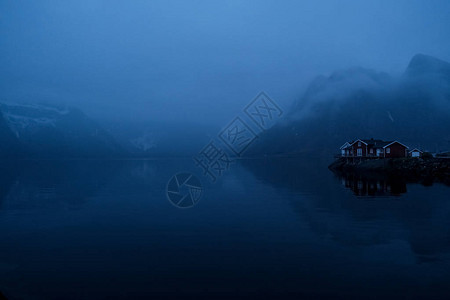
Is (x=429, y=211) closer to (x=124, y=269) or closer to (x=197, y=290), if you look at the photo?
(x=197, y=290)

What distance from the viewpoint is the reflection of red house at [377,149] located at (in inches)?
3679

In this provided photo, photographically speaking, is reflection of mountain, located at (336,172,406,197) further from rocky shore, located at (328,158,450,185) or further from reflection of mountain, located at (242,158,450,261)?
rocky shore, located at (328,158,450,185)

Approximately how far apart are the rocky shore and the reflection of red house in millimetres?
7089

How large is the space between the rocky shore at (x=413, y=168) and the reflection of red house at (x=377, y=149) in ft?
23.3

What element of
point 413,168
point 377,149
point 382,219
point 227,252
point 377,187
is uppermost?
point 377,149

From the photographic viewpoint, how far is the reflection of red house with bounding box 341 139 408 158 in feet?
307

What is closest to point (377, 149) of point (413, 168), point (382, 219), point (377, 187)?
point (413, 168)

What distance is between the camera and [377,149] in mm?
96500

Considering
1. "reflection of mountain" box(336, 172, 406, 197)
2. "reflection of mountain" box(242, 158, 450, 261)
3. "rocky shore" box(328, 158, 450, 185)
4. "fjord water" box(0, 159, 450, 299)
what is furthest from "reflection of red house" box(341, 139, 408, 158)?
"fjord water" box(0, 159, 450, 299)

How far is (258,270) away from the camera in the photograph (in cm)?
1552

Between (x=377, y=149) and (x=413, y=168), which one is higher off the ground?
(x=377, y=149)

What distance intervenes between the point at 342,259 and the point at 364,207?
1733 centimetres

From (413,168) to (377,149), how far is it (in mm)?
21197

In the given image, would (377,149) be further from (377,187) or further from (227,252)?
(227,252)
